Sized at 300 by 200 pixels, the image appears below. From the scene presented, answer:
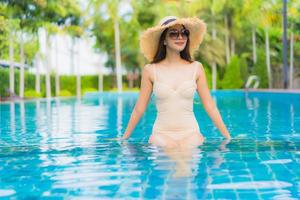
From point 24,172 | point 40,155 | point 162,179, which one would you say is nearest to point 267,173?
point 162,179

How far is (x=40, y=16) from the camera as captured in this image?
32.5 meters

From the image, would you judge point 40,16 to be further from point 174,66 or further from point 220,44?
point 174,66

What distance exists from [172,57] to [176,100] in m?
0.42

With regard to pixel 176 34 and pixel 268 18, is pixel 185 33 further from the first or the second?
pixel 268 18

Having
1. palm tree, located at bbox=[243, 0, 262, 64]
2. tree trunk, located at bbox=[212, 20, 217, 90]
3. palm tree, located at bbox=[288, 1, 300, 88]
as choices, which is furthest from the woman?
tree trunk, located at bbox=[212, 20, 217, 90]

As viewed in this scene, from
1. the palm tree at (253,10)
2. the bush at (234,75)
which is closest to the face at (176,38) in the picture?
the palm tree at (253,10)

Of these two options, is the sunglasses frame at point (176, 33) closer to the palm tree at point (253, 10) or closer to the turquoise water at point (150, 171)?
the turquoise water at point (150, 171)

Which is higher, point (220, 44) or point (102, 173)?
point (220, 44)

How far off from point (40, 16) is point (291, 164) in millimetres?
28333

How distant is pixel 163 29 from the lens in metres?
5.52

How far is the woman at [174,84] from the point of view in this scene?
5523 millimetres

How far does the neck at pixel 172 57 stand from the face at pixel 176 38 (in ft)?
0.18

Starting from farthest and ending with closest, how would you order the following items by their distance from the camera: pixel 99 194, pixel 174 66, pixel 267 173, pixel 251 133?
pixel 251 133
pixel 174 66
pixel 267 173
pixel 99 194

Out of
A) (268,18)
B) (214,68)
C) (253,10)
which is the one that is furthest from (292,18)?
(214,68)
